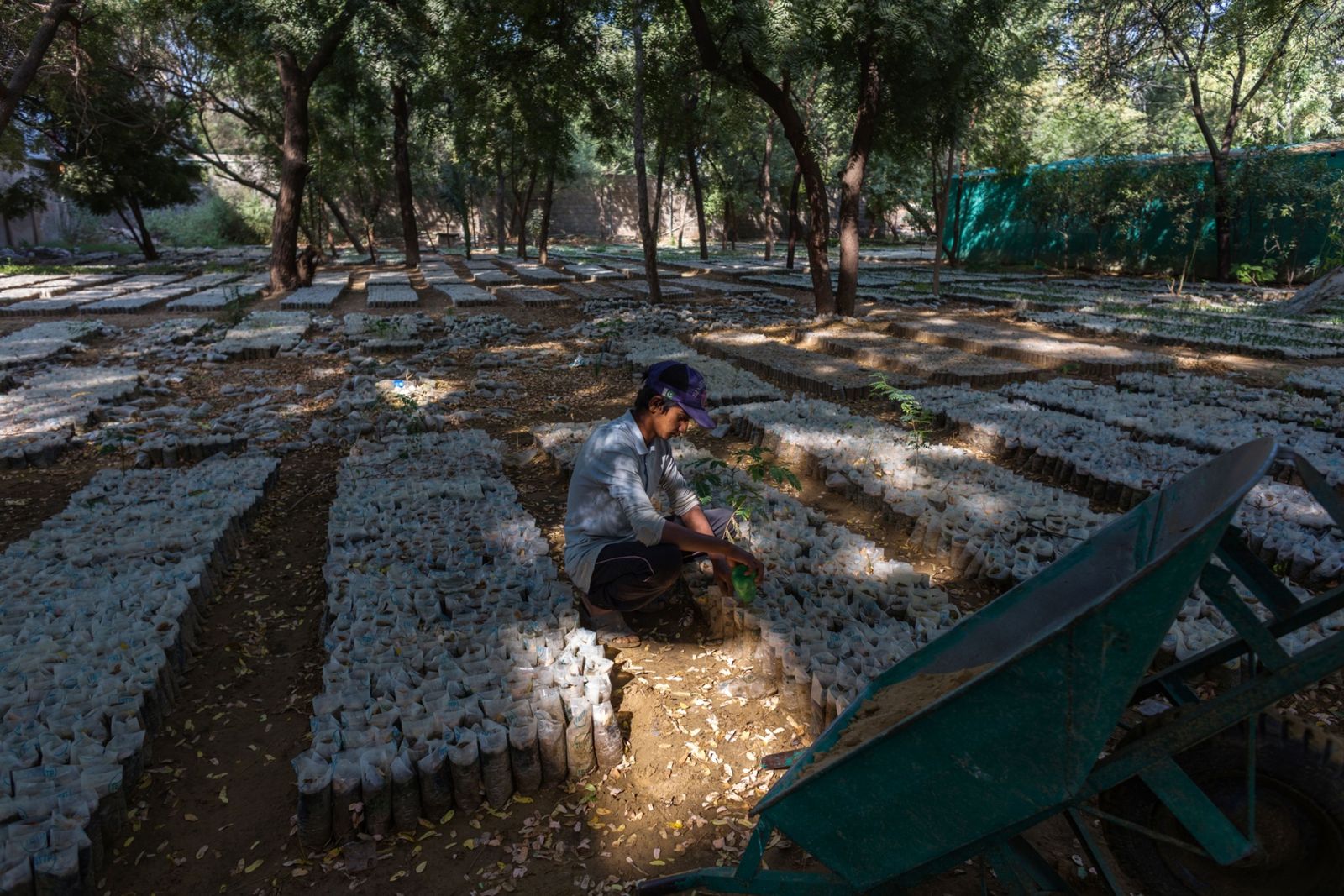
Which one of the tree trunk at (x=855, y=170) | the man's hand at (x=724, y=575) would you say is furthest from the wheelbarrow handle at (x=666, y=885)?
the tree trunk at (x=855, y=170)

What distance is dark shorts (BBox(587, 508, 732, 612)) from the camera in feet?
11.1

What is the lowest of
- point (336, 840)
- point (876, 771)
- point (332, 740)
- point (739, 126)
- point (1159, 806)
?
point (336, 840)

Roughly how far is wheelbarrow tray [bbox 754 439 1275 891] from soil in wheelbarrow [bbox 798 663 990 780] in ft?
0.05

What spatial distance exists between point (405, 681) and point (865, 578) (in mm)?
2045

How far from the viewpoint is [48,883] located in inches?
85.4

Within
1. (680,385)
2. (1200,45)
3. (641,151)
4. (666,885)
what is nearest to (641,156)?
(641,151)

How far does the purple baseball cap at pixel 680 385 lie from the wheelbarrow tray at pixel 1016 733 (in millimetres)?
1421

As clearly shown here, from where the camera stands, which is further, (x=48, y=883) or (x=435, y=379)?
(x=435, y=379)

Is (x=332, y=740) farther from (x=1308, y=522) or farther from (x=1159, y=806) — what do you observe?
(x=1308, y=522)

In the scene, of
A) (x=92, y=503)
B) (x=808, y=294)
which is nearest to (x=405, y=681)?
(x=92, y=503)

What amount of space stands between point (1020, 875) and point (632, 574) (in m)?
1.94

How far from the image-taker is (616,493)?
325 cm

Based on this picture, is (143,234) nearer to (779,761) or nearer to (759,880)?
(779,761)

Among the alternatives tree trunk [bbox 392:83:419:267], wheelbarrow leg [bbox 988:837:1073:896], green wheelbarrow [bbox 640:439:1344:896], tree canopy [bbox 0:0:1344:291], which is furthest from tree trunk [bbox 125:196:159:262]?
wheelbarrow leg [bbox 988:837:1073:896]
